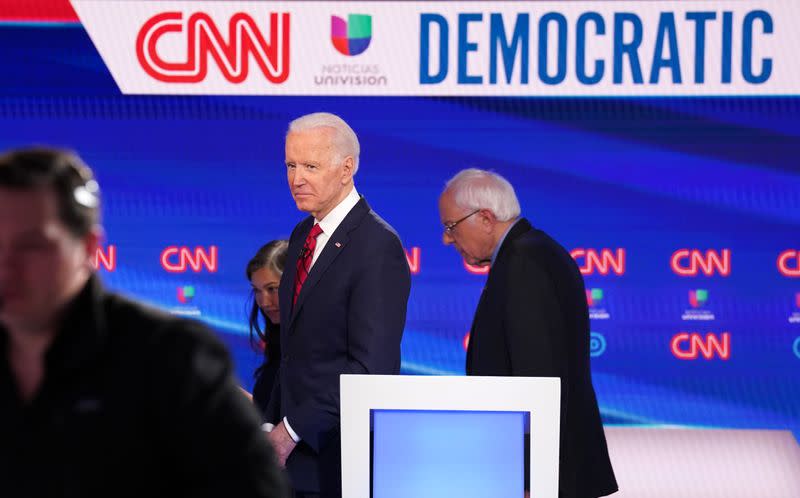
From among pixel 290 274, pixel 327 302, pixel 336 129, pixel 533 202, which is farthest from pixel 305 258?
pixel 533 202

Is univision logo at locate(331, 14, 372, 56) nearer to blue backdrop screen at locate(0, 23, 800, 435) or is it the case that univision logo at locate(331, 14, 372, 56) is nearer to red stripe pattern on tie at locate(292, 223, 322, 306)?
blue backdrop screen at locate(0, 23, 800, 435)

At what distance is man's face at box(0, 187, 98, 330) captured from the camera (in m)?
1.19

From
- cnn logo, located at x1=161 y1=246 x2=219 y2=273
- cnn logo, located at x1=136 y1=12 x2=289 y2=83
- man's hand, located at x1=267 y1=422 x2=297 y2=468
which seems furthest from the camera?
cnn logo, located at x1=161 y1=246 x2=219 y2=273

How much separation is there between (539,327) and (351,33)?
271 centimetres

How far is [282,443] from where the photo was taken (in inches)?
108

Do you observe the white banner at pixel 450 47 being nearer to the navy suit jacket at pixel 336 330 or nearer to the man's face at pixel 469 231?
the man's face at pixel 469 231

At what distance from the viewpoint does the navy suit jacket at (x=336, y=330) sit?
276 cm

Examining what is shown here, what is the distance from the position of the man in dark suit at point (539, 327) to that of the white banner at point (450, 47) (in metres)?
2.06

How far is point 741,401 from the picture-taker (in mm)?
5406

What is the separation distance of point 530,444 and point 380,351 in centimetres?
58

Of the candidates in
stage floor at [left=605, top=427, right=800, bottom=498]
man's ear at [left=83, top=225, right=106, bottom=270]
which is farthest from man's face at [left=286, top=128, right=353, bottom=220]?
stage floor at [left=605, top=427, right=800, bottom=498]

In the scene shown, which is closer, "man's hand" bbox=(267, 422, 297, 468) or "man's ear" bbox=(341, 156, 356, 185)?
"man's hand" bbox=(267, 422, 297, 468)

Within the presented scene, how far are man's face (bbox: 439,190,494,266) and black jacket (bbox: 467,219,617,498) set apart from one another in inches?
4.8

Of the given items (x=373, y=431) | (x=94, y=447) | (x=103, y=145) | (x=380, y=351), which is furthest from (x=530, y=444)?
(x=103, y=145)
